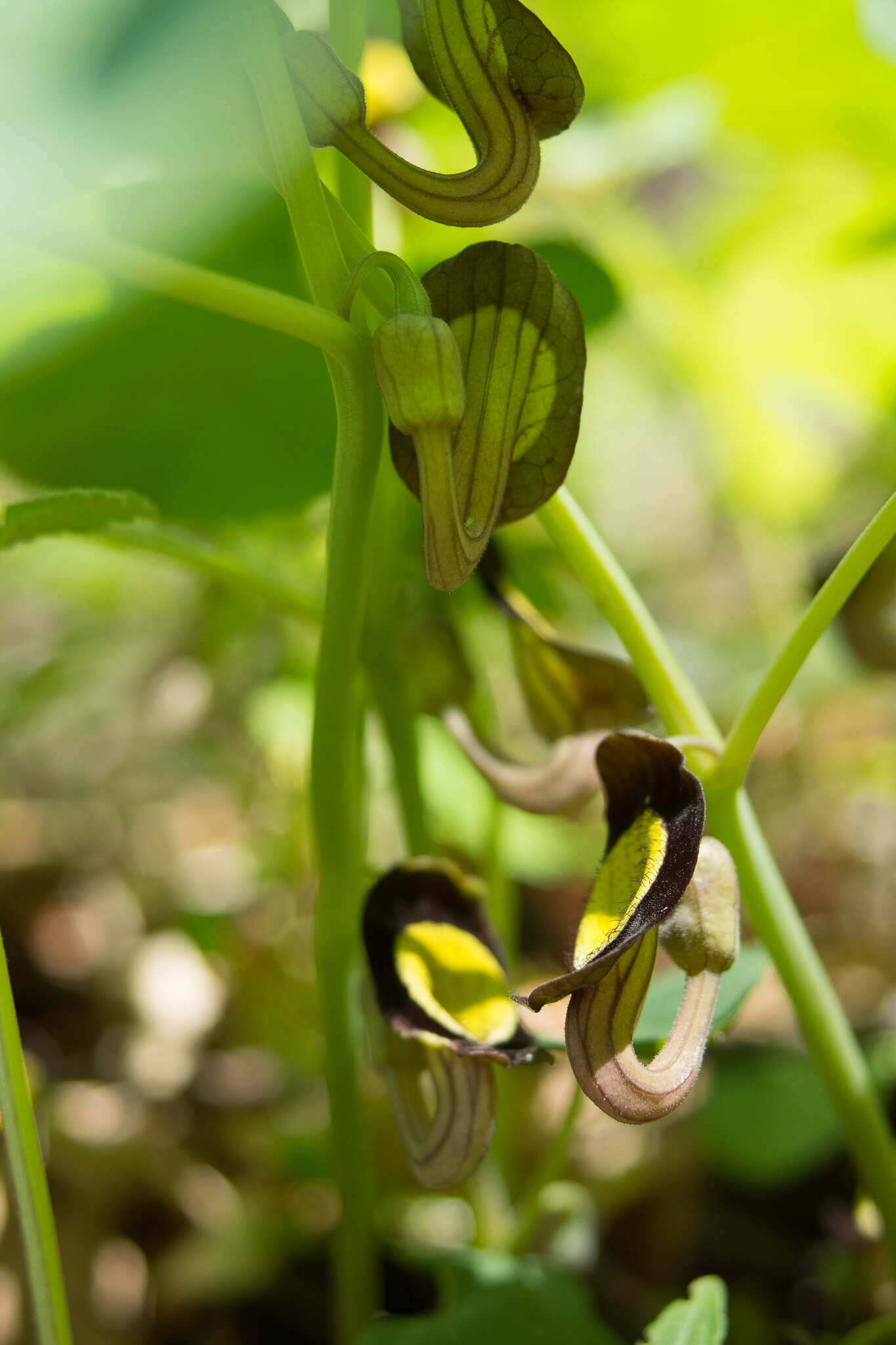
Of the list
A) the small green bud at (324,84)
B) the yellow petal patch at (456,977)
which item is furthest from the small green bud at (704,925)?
the small green bud at (324,84)

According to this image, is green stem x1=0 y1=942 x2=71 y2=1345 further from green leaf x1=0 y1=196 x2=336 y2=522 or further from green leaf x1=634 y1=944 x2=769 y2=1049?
green leaf x1=0 y1=196 x2=336 y2=522

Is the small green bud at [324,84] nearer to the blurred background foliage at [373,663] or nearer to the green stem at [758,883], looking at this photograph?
the blurred background foliage at [373,663]

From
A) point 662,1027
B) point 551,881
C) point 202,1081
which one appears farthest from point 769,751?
point 662,1027

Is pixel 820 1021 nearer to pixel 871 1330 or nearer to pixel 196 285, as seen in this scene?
pixel 871 1330

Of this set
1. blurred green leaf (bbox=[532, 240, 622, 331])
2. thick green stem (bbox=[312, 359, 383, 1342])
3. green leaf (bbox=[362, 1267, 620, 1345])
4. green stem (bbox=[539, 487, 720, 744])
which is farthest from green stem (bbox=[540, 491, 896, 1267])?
blurred green leaf (bbox=[532, 240, 622, 331])

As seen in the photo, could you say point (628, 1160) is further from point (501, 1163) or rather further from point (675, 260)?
point (675, 260)
